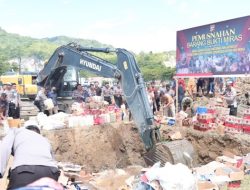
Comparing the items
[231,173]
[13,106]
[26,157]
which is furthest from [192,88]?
[26,157]

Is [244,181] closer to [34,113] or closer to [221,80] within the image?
[34,113]

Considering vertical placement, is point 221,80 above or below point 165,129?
above

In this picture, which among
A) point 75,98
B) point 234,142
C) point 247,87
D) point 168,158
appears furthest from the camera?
point 247,87

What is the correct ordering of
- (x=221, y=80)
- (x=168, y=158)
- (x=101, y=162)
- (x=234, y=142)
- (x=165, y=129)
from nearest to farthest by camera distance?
(x=168, y=158)
(x=234, y=142)
(x=101, y=162)
(x=165, y=129)
(x=221, y=80)

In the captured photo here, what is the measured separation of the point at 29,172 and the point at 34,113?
1149 cm

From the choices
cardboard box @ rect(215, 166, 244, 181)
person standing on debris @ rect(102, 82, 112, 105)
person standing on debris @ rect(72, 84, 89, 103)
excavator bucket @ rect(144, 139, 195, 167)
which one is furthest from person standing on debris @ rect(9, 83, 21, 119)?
cardboard box @ rect(215, 166, 244, 181)

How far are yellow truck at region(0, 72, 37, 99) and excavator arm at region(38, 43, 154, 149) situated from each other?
28.8 ft

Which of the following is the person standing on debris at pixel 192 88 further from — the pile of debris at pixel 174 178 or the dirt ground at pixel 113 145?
the pile of debris at pixel 174 178

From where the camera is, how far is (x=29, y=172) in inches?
175

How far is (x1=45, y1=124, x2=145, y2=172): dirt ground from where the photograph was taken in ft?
39.1

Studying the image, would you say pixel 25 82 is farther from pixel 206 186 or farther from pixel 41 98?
pixel 206 186

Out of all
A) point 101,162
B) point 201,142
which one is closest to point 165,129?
point 201,142

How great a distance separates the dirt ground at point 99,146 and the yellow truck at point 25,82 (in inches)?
364

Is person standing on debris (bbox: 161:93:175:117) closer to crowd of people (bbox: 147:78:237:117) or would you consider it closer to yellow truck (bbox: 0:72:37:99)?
crowd of people (bbox: 147:78:237:117)
